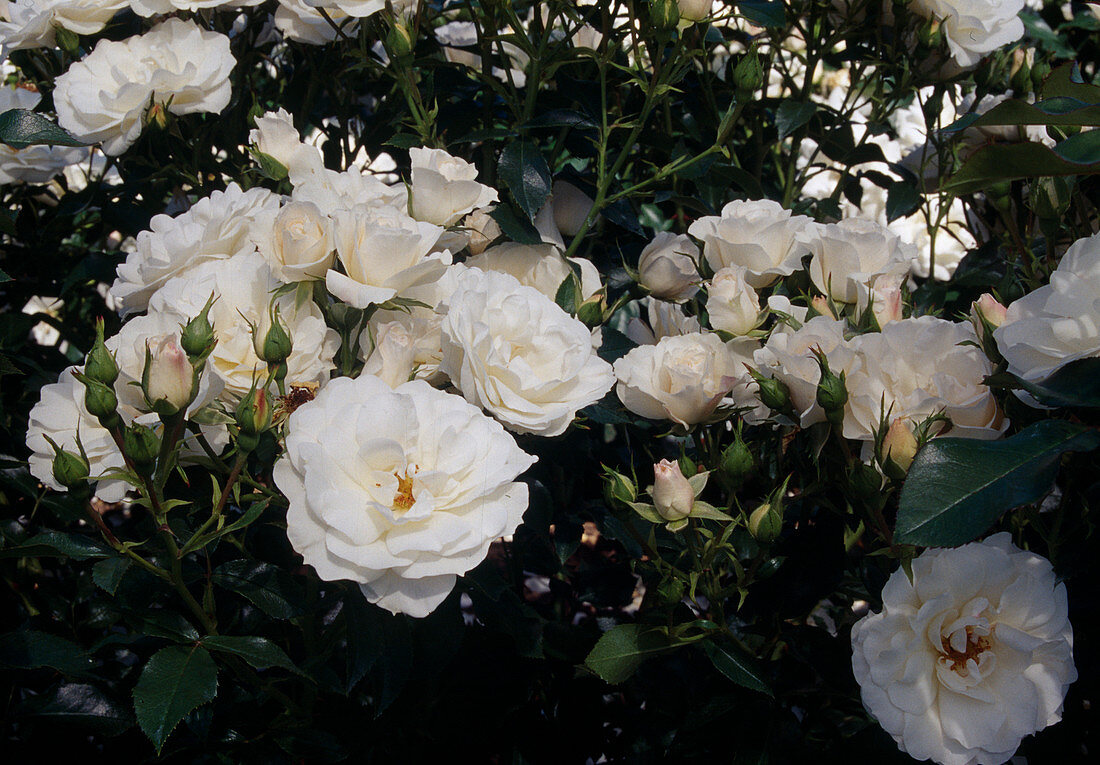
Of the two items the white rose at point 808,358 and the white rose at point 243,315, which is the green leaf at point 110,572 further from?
the white rose at point 808,358

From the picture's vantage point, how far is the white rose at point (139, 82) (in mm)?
1217

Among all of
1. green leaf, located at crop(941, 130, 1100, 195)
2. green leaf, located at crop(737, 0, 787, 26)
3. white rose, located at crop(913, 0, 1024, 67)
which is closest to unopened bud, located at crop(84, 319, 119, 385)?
green leaf, located at crop(941, 130, 1100, 195)

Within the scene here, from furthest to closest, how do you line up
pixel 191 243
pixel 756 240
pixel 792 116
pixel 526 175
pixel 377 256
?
1. pixel 792 116
2. pixel 526 175
3. pixel 756 240
4. pixel 191 243
5. pixel 377 256

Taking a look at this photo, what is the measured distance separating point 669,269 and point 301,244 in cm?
52

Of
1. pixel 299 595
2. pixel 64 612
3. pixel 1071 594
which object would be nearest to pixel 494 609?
pixel 299 595

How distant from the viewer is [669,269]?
120 cm

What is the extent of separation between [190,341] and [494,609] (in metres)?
0.55

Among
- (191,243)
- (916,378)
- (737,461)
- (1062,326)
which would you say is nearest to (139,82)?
(191,243)

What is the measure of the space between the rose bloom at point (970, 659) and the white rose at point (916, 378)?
0.14m

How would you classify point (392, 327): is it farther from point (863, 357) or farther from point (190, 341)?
point (863, 357)

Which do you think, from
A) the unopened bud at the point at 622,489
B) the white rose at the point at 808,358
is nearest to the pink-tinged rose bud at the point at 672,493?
the unopened bud at the point at 622,489

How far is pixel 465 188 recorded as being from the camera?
1060mm

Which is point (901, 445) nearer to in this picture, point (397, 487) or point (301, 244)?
point (397, 487)

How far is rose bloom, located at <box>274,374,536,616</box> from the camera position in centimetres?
78
